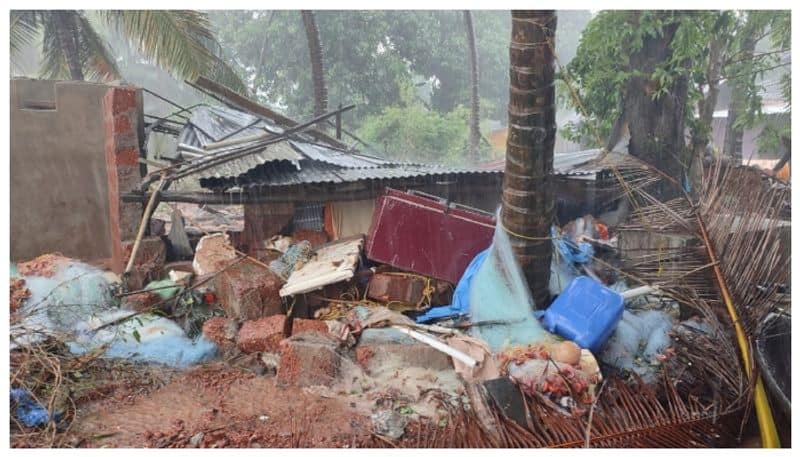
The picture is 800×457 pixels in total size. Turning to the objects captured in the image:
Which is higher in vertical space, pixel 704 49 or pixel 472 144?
pixel 704 49

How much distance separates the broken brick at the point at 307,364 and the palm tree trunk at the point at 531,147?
6.09ft

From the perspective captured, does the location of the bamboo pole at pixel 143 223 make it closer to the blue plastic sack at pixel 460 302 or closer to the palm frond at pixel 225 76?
the blue plastic sack at pixel 460 302

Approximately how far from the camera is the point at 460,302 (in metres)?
5.48

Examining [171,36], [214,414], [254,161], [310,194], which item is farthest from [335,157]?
[214,414]

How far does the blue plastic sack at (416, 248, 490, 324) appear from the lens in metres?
5.43

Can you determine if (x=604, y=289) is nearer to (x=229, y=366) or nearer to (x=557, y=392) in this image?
(x=557, y=392)

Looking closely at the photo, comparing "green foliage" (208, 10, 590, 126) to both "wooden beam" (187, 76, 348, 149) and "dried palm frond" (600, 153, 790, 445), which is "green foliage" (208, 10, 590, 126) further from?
"dried palm frond" (600, 153, 790, 445)

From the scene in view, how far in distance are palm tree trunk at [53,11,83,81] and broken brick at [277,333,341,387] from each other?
7.18 m

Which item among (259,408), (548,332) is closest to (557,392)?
(548,332)

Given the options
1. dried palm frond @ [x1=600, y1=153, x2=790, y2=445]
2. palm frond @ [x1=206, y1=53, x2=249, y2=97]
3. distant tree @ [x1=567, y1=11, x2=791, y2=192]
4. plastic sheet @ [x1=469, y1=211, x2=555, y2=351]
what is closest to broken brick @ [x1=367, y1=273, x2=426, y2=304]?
plastic sheet @ [x1=469, y1=211, x2=555, y2=351]

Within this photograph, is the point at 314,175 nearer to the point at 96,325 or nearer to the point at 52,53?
the point at 96,325

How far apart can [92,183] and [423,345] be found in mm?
4625

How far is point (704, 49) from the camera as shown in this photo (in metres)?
6.14

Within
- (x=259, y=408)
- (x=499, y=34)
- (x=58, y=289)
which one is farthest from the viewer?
(x=499, y=34)
